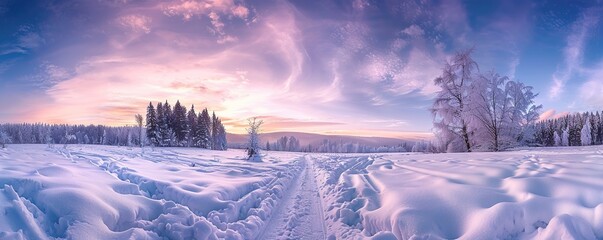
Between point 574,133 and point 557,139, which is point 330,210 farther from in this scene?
point 574,133

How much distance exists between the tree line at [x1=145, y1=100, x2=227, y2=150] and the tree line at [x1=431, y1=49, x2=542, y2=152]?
52.4m

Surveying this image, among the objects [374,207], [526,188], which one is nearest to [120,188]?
[374,207]

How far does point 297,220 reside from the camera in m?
6.73

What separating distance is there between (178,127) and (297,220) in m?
61.7

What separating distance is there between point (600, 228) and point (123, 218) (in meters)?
7.81

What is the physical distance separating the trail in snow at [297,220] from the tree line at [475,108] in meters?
15.9

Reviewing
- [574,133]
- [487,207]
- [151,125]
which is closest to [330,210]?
[487,207]

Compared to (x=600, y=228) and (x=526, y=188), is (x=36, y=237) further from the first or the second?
(x=526, y=188)

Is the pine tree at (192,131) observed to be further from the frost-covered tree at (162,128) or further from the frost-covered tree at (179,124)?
the frost-covered tree at (162,128)

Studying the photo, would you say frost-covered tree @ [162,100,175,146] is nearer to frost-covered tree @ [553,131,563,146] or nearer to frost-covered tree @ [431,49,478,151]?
frost-covered tree @ [431,49,478,151]

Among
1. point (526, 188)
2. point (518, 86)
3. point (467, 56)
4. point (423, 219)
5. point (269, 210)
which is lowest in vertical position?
point (269, 210)

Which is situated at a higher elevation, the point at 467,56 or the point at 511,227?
the point at 467,56

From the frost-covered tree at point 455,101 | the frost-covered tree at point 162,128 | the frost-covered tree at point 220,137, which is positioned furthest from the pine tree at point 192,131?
the frost-covered tree at point 455,101

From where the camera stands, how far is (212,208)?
719 centimetres
